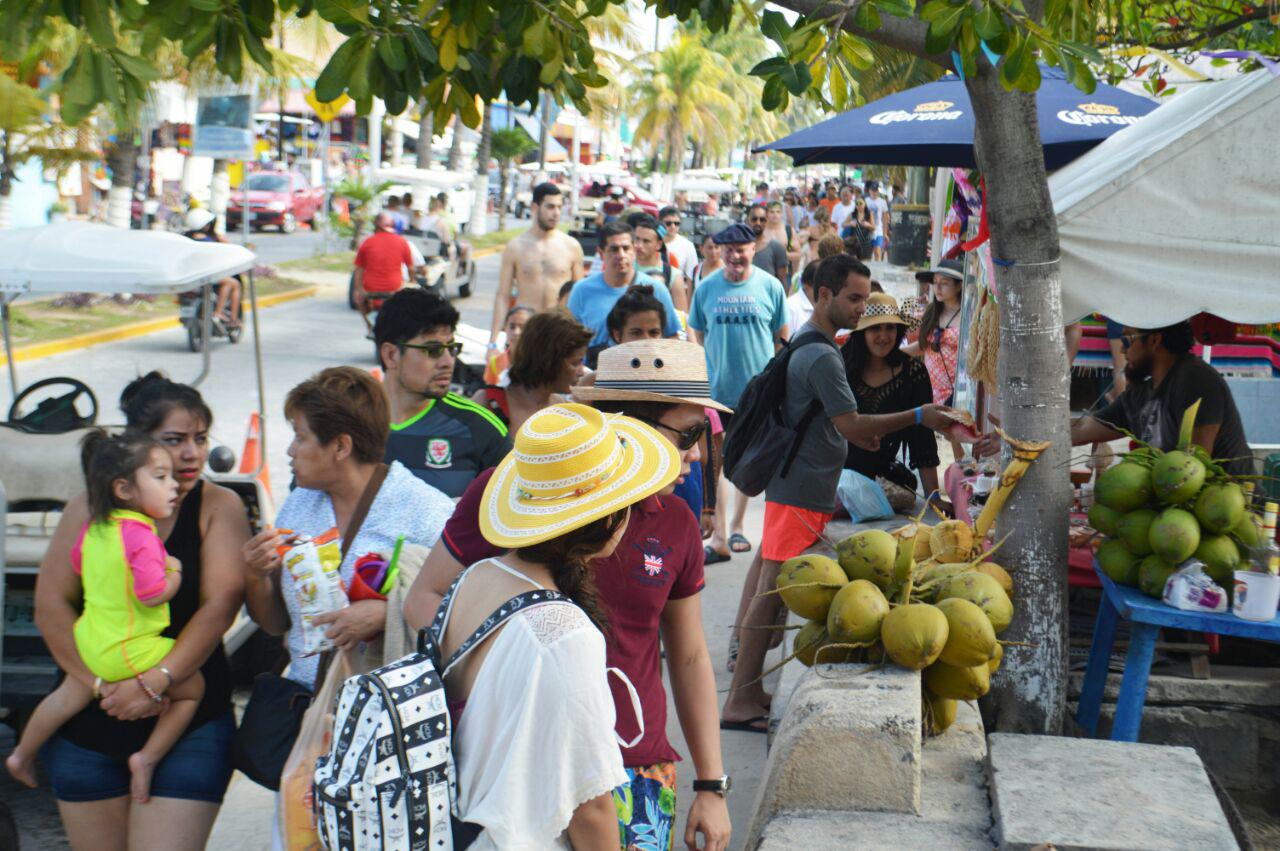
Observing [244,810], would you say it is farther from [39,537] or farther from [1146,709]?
[1146,709]

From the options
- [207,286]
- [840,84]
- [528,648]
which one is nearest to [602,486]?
[528,648]

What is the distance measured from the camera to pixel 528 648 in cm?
223

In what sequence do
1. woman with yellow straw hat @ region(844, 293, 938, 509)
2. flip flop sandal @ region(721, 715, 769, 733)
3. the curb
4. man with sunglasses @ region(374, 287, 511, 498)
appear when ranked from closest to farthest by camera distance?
man with sunglasses @ region(374, 287, 511, 498) → flip flop sandal @ region(721, 715, 769, 733) → woman with yellow straw hat @ region(844, 293, 938, 509) → the curb

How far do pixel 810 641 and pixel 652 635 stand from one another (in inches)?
55.8

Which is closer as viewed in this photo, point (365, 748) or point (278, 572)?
point (365, 748)

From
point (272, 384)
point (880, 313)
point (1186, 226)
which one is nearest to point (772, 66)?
point (1186, 226)

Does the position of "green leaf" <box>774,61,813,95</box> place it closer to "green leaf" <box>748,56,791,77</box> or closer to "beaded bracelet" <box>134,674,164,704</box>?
"green leaf" <box>748,56,791,77</box>

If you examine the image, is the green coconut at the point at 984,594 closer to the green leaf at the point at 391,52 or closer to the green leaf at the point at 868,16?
the green leaf at the point at 868,16

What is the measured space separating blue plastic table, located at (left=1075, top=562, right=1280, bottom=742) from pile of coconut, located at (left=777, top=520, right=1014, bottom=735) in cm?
42

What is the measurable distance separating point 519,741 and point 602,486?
560 mm

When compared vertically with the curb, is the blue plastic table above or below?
above

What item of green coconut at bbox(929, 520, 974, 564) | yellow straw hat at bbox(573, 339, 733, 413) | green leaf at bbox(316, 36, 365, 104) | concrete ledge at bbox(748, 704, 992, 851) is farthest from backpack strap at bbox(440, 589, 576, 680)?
green coconut at bbox(929, 520, 974, 564)

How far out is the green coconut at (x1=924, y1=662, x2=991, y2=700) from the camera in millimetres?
4047

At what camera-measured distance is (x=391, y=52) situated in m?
3.73
